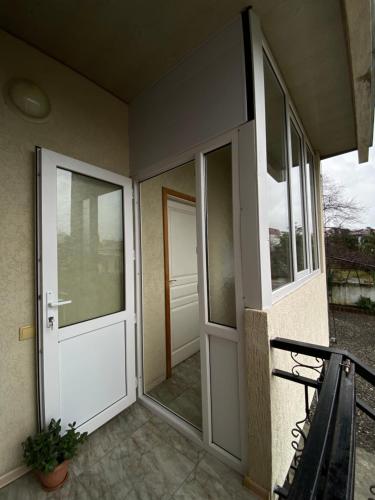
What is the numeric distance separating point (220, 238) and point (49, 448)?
1.72 metres

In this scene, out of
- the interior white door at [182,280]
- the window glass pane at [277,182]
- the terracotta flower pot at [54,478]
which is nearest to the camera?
the terracotta flower pot at [54,478]

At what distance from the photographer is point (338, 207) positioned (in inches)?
235

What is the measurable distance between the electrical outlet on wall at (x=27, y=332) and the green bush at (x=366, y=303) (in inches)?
257

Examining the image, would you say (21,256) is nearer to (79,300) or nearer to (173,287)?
(79,300)

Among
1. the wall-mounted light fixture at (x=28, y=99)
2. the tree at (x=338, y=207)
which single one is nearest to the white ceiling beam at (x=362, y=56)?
the wall-mounted light fixture at (x=28, y=99)

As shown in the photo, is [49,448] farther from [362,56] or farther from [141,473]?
[362,56]

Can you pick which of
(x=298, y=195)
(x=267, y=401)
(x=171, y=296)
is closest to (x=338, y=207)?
(x=298, y=195)

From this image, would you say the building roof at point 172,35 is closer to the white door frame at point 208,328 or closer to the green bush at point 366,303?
the white door frame at point 208,328

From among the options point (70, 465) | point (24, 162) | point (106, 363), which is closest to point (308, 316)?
point (106, 363)

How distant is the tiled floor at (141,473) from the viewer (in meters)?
1.32

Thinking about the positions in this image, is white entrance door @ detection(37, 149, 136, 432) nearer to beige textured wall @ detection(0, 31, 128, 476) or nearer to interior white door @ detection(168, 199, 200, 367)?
beige textured wall @ detection(0, 31, 128, 476)

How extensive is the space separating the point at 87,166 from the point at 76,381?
1.69 meters

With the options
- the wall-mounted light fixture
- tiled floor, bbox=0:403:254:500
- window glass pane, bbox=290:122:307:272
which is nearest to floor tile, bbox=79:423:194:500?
tiled floor, bbox=0:403:254:500

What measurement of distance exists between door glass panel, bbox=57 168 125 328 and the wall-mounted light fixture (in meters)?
0.43
